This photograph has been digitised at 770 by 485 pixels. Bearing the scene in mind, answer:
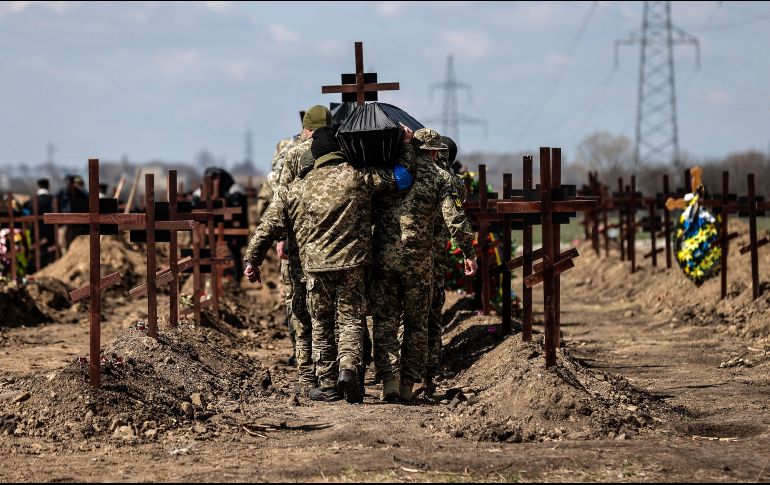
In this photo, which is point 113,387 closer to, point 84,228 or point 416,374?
point 84,228

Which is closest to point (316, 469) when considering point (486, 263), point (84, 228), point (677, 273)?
point (84, 228)

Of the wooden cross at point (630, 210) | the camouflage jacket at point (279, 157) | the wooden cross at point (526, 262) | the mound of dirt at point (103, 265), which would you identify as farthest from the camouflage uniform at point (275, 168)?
the wooden cross at point (630, 210)

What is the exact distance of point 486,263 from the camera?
1287 centimetres

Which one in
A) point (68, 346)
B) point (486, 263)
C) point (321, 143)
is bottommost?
point (68, 346)

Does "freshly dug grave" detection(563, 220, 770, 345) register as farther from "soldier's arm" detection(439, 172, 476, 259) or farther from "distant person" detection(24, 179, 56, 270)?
"distant person" detection(24, 179, 56, 270)

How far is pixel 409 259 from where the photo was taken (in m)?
9.50

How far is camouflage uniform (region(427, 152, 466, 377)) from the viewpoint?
9984 millimetres

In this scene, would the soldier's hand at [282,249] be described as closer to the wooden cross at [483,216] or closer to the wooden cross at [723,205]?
the wooden cross at [483,216]

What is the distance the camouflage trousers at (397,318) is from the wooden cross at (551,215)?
86 centimetres

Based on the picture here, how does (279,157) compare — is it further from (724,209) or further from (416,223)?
(724,209)

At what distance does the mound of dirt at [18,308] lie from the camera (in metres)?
16.8

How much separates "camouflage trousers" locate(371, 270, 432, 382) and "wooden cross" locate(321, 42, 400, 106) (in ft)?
14.8

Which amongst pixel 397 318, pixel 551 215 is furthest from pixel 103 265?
pixel 551 215

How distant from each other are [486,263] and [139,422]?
5.22 meters
